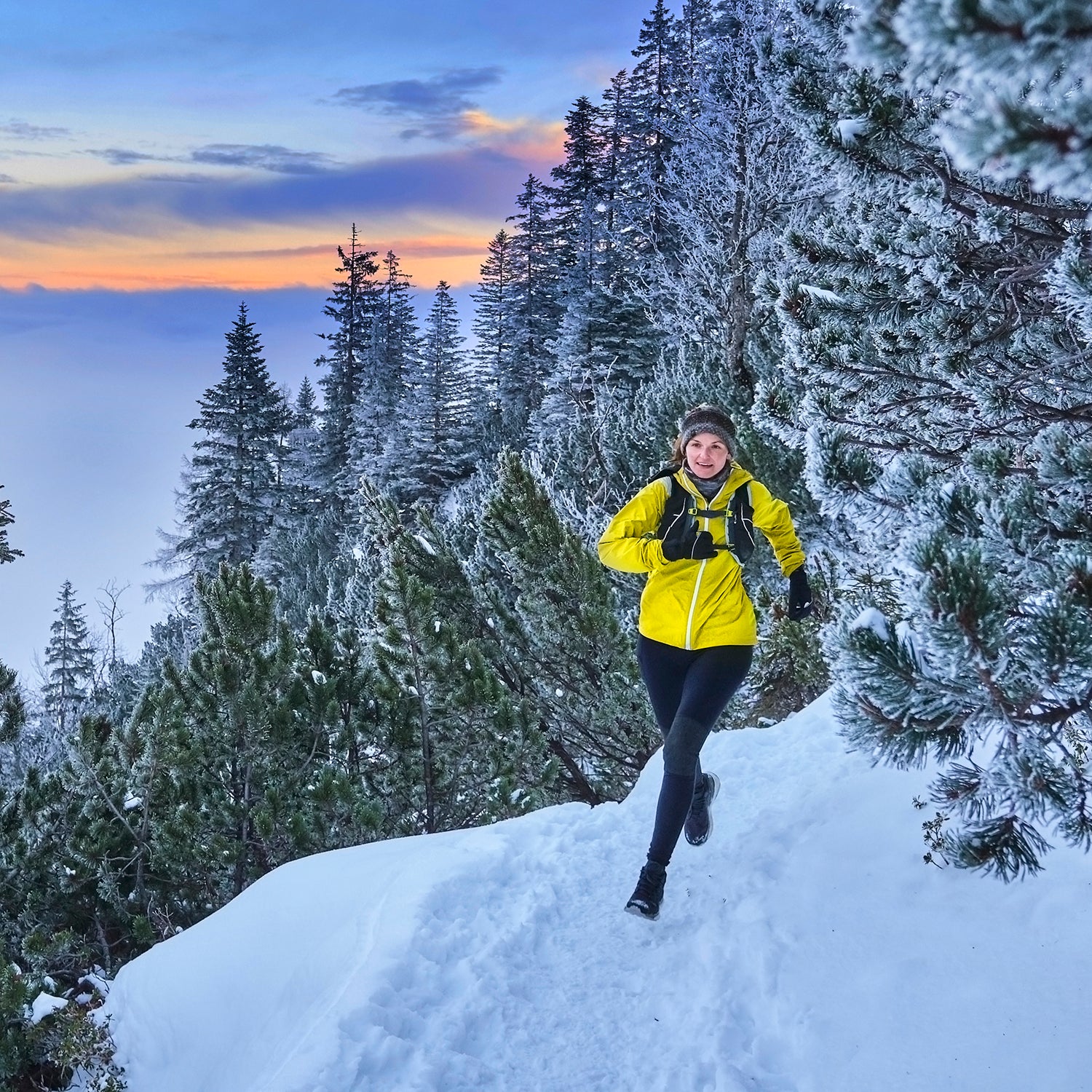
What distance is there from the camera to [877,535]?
262 centimetres

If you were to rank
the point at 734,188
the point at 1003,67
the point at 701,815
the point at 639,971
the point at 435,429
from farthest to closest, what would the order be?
the point at 435,429, the point at 734,188, the point at 701,815, the point at 639,971, the point at 1003,67

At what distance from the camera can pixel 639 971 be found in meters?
3.55

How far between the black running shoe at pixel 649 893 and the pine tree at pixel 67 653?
3920cm

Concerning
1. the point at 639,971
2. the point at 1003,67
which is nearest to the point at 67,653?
the point at 639,971

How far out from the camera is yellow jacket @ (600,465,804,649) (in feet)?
12.1

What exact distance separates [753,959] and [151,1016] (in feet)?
9.80

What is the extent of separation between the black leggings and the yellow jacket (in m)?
0.06

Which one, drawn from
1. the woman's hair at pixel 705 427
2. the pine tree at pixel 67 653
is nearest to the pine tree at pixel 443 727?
the woman's hair at pixel 705 427

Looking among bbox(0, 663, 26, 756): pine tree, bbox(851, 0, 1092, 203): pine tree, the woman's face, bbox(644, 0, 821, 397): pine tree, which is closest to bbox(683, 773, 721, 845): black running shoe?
the woman's face

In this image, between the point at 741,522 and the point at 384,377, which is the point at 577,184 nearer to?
the point at 384,377

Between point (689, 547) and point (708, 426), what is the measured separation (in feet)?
1.97

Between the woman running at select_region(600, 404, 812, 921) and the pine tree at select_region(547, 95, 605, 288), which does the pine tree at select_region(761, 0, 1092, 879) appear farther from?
the pine tree at select_region(547, 95, 605, 288)

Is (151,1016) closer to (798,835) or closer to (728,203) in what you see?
(798,835)

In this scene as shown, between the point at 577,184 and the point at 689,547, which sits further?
the point at 577,184
